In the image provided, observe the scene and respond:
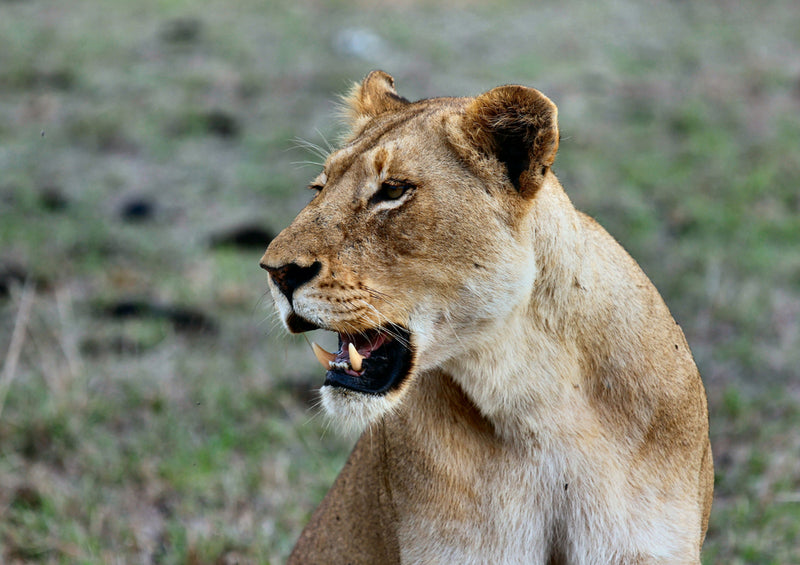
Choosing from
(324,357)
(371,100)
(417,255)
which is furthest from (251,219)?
(417,255)

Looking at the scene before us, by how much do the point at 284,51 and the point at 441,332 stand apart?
9128mm

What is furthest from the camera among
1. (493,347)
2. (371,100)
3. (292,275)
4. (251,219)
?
(251,219)

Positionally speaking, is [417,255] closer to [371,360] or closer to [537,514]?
[371,360]

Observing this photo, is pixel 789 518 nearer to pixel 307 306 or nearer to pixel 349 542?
pixel 349 542

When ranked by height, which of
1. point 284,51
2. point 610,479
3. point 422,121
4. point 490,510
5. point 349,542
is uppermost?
point 422,121

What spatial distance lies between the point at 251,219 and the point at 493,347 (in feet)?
15.6

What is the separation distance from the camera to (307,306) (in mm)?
2244

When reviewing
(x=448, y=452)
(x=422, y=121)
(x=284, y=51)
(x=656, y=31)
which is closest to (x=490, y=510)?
(x=448, y=452)

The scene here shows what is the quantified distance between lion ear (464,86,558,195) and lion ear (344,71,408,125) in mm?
540

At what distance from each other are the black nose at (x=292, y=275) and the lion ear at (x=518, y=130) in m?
0.50

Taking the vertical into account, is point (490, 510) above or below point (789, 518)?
above

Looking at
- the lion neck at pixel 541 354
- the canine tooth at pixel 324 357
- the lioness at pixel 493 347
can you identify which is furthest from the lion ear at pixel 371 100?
the canine tooth at pixel 324 357

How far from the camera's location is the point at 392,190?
2328 mm

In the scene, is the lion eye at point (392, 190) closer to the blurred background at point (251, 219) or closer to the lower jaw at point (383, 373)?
the lower jaw at point (383, 373)
